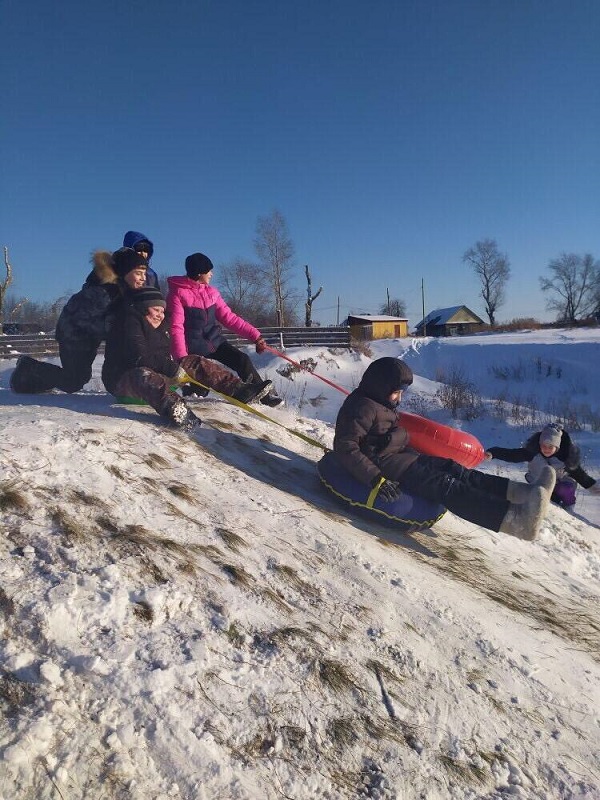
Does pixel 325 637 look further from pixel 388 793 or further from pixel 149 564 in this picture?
pixel 149 564

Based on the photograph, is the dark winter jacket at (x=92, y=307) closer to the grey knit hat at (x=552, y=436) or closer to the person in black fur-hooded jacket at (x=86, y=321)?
the person in black fur-hooded jacket at (x=86, y=321)

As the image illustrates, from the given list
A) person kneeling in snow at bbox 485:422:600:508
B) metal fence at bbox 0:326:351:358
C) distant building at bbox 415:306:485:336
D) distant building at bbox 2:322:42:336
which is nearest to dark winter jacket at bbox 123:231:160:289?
person kneeling in snow at bbox 485:422:600:508

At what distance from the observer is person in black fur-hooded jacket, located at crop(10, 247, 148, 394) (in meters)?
5.30

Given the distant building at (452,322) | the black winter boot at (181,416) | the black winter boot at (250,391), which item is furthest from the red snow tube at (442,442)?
the distant building at (452,322)

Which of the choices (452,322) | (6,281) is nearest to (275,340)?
(6,281)

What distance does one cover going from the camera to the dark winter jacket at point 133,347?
5.01 meters

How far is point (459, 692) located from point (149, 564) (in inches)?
58.2

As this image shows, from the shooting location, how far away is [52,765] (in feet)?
5.21

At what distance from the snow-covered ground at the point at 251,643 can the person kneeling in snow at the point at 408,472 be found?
36cm

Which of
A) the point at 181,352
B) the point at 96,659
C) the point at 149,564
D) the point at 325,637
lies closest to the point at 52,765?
the point at 96,659

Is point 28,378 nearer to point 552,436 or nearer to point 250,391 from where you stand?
point 250,391

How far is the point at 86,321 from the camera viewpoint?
17.8 feet

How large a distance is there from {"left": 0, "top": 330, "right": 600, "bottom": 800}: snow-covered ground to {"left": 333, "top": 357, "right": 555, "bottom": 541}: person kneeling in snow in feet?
1.18

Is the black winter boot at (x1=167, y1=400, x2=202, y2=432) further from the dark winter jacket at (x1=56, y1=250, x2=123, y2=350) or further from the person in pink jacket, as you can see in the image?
the person in pink jacket
